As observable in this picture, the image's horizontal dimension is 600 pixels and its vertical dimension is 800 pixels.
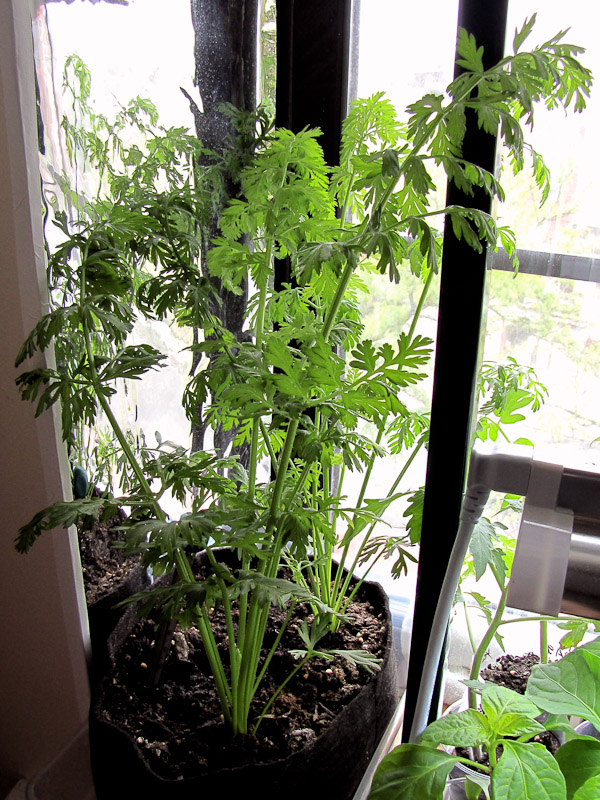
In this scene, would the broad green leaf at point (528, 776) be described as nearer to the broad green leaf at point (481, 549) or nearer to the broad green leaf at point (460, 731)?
the broad green leaf at point (460, 731)

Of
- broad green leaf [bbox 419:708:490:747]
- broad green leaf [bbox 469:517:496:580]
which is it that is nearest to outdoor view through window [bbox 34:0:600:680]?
broad green leaf [bbox 469:517:496:580]

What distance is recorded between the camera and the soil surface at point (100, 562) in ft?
3.46

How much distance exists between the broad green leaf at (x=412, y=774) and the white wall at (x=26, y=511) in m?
0.54

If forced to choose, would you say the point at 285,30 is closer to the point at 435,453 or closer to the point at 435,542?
the point at 435,453

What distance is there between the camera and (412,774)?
0.65 m

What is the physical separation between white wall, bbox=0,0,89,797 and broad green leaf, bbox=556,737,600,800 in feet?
2.29

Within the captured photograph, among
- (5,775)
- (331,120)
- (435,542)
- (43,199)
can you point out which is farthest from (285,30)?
(5,775)

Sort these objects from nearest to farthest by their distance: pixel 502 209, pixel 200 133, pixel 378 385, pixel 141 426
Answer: pixel 378 385 < pixel 502 209 < pixel 200 133 < pixel 141 426

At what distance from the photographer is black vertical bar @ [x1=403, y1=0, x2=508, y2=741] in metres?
0.70

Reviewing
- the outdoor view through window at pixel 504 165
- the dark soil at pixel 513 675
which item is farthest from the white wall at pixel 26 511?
the dark soil at pixel 513 675

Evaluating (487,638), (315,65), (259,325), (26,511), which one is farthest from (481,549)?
(315,65)

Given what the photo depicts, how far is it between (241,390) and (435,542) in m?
0.40

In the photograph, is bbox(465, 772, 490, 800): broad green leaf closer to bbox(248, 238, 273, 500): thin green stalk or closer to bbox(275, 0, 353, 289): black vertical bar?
bbox(248, 238, 273, 500): thin green stalk

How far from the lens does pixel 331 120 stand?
39.4 inches
